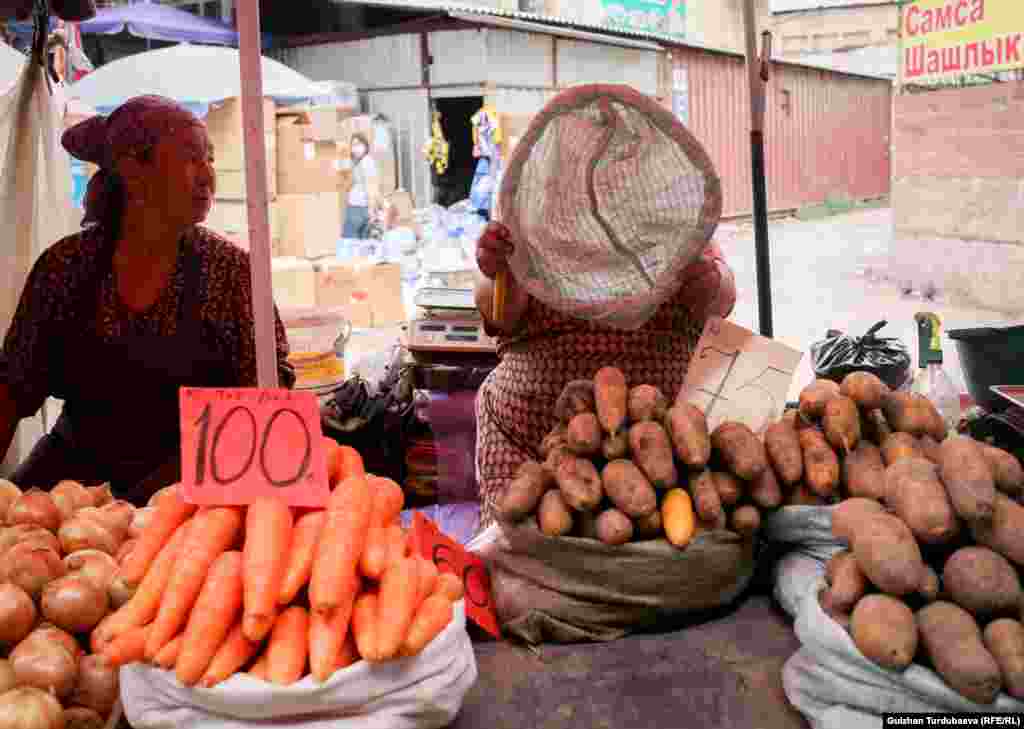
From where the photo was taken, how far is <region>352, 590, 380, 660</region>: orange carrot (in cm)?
123

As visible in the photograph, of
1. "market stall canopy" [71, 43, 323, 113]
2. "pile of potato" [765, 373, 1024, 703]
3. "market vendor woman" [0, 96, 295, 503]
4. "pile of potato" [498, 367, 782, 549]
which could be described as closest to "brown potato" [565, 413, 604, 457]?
"pile of potato" [498, 367, 782, 549]

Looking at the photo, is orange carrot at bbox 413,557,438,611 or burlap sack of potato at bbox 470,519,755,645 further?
burlap sack of potato at bbox 470,519,755,645

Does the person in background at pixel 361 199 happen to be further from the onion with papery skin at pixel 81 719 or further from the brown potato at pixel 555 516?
the onion with papery skin at pixel 81 719

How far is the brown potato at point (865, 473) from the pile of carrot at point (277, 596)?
2.14 ft

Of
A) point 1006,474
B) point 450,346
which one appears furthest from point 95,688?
point 450,346

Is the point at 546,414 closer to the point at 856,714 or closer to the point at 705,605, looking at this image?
the point at 705,605

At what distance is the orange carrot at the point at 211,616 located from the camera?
1216mm

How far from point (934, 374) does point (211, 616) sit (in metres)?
2.74

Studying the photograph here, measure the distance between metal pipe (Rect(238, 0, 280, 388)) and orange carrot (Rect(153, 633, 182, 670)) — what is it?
443 millimetres

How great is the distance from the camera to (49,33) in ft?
11.2

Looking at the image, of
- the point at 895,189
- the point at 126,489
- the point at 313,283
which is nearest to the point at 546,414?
the point at 126,489

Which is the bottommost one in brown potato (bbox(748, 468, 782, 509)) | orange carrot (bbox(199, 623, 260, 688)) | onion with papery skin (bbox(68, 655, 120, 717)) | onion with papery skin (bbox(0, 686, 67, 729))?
onion with papery skin (bbox(68, 655, 120, 717))

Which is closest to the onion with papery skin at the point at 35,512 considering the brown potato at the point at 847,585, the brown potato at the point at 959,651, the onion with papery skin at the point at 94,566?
the onion with papery skin at the point at 94,566

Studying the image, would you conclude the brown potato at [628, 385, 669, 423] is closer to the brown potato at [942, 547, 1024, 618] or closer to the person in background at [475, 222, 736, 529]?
the brown potato at [942, 547, 1024, 618]
